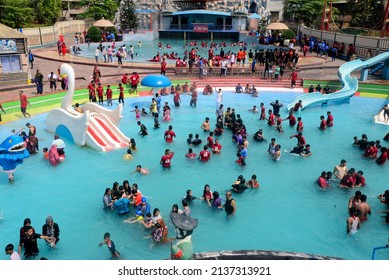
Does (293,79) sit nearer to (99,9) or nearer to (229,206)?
(229,206)

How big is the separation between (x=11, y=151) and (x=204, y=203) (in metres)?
6.69

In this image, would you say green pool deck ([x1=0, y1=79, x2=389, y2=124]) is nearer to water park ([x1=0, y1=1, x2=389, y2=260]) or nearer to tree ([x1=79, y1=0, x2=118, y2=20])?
water park ([x1=0, y1=1, x2=389, y2=260])

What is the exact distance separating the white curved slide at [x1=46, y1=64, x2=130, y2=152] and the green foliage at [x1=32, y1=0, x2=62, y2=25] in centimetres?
4695

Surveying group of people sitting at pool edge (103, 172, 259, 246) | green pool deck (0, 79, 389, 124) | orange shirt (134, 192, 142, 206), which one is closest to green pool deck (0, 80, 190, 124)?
green pool deck (0, 79, 389, 124)

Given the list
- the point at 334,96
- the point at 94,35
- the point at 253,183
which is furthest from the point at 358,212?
the point at 94,35

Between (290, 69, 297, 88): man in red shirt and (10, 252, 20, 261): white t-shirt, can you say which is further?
(290, 69, 297, 88): man in red shirt

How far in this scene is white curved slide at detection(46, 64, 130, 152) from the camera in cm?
1663

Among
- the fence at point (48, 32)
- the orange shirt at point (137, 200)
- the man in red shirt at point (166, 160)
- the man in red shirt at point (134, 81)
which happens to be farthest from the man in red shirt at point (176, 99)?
the fence at point (48, 32)

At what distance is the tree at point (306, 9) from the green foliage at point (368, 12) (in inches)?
185

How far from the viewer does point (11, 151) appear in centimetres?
1300

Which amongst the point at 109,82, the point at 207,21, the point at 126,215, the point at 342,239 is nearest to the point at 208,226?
the point at 126,215

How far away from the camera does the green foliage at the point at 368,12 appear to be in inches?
2156

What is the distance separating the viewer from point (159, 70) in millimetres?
31406
